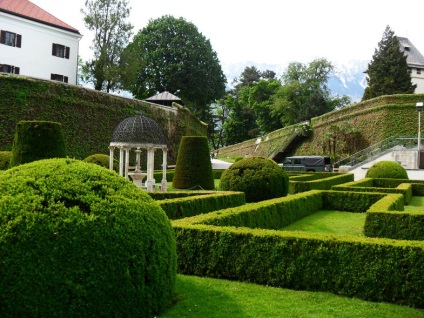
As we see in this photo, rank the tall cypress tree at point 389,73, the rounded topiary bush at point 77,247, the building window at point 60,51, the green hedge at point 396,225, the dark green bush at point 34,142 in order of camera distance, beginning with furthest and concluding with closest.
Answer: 1. the tall cypress tree at point 389,73
2. the building window at point 60,51
3. the dark green bush at point 34,142
4. the green hedge at point 396,225
5. the rounded topiary bush at point 77,247

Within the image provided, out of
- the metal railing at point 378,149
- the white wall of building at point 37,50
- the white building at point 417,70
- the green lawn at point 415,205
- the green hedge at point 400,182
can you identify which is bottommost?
the green lawn at point 415,205

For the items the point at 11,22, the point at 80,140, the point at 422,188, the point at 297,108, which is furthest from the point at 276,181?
the point at 297,108

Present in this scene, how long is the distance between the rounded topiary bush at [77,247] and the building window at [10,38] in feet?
96.8

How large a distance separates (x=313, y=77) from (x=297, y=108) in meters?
5.67

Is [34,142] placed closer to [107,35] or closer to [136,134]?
[136,134]

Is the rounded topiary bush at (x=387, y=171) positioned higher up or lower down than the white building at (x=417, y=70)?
lower down

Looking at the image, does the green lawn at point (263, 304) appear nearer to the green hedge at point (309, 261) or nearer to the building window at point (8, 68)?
the green hedge at point (309, 261)

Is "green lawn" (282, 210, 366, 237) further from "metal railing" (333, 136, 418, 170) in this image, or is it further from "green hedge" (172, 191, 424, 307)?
"metal railing" (333, 136, 418, 170)

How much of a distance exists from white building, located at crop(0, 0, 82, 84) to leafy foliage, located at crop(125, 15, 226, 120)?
640 inches

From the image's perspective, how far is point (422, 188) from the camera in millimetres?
21562

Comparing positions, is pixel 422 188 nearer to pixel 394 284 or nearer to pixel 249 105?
pixel 394 284

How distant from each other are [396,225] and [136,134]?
12.7 meters

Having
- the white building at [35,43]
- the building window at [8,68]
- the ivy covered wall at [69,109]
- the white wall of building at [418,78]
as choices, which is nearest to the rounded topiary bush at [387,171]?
the ivy covered wall at [69,109]

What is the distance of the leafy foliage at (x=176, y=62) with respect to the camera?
5169cm
